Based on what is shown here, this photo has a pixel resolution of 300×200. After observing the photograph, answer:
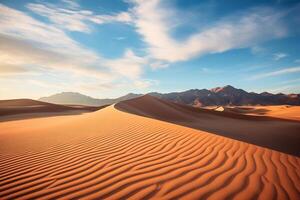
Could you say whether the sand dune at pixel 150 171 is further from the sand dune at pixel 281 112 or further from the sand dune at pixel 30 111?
the sand dune at pixel 281 112

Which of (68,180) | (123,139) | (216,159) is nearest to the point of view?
(68,180)

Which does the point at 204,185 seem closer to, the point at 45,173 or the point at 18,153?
the point at 45,173

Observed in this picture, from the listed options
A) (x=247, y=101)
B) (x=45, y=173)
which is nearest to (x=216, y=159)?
(x=45, y=173)

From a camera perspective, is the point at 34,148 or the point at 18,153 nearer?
the point at 18,153

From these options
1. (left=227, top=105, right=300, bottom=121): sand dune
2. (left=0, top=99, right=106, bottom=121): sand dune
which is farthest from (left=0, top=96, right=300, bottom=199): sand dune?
(left=227, top=105, right=300, bottom=121): sand dune

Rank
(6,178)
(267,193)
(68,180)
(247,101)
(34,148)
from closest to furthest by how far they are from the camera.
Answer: (267,193)
(68,180)
(6,178)
(34,148)
(247,101)

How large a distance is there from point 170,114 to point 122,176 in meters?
12.8

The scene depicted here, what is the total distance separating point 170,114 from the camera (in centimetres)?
1573

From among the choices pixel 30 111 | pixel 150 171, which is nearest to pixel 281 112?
pixel 150 171

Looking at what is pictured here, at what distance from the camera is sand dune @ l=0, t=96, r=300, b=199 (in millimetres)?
2668

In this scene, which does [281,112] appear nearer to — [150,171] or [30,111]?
[150,171]

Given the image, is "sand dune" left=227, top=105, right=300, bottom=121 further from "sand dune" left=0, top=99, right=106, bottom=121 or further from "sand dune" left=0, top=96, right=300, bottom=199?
"sand dune" left=0, top=99, right=106, bottom=121

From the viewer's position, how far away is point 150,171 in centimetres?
329

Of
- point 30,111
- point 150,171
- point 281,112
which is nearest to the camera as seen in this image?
point 150,171
